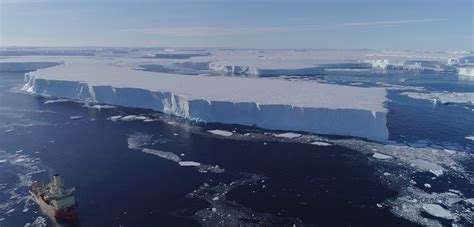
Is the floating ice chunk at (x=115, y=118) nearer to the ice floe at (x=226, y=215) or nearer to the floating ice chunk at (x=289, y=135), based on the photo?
the floating ice chunk at (x=289, y=135)

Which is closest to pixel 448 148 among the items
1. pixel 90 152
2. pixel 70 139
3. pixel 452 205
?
pixel 452 205

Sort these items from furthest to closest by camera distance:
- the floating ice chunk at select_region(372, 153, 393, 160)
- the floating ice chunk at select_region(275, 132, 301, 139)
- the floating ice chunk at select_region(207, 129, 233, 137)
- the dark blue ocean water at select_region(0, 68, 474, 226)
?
1. the floating ice chunk at select_region(207, 129, 233, 137)
2. the floating ice chunk at select_region(275, 132, 301, 139)
3. the floating ice chunk at select_region(372, 153, 393, 160)
4. the dark blue ocean water at select_region(0, 68, 474, 226)

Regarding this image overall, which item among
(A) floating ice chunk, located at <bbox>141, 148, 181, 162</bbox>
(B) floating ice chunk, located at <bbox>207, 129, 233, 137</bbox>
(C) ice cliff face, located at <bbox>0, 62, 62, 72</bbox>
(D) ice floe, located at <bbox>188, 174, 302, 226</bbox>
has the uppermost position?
(C) ice cliff face, located at <bbox>0, 62, 62, 72</bbox>

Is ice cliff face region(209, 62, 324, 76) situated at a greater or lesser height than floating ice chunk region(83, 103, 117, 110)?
greater

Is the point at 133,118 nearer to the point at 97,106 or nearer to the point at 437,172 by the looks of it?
the point at 97,106

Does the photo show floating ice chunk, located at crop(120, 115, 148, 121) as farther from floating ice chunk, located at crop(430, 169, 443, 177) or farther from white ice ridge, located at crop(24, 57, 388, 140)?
floating ice chunk, located at crop(430, 169, 443, 177)

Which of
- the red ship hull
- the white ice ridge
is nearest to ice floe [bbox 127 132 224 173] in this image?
the white ice ridge

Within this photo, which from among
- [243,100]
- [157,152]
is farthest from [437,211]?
[243,100]
